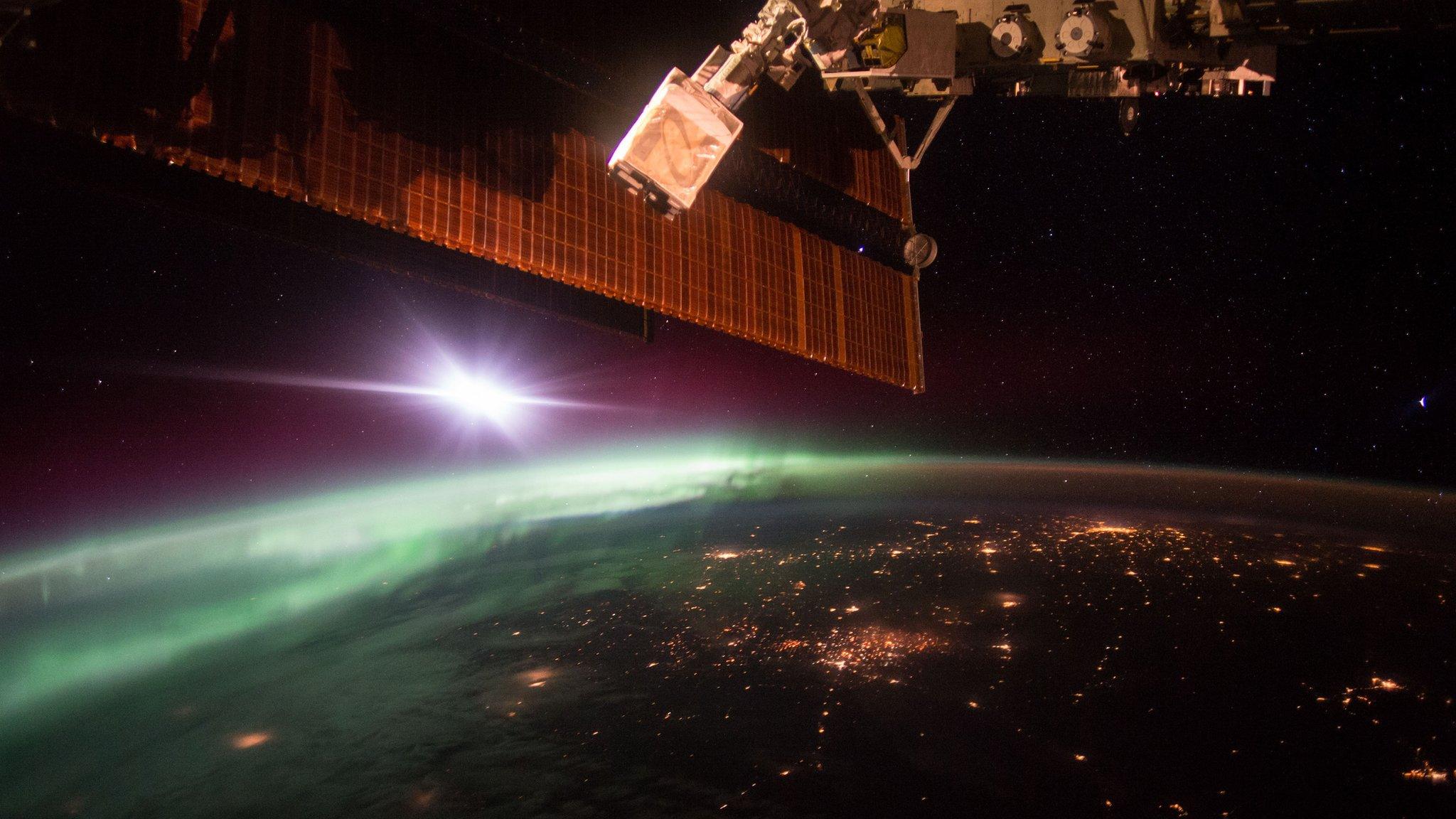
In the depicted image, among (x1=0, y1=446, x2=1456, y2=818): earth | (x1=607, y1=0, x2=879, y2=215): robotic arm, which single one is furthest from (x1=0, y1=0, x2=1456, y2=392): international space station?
(x1=0, y1=446, x2=1456, y2=818): earth

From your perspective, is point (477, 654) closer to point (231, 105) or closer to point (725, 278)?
point (725, 278)

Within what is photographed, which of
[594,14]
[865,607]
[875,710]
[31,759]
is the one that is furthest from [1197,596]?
[31,759]

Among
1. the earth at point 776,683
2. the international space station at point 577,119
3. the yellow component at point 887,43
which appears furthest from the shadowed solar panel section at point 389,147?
the earth at point 776,683

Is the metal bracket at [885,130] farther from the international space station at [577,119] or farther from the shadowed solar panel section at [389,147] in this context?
the shadowed solar panel section at [389,147]

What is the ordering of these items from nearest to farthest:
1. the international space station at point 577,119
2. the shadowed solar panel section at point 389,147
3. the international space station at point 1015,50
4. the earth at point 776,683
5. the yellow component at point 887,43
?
1. the shadowed solar panel section at point 389,147
2. the international space station at point 577,119
3. the international space station at point 1015,50
4. the earth at point 776,683
5. the yellow component at point 887,43

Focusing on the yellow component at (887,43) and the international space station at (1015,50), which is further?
the yellow component at (887,43)

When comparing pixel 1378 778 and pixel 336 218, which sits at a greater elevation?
pixel 336 218
